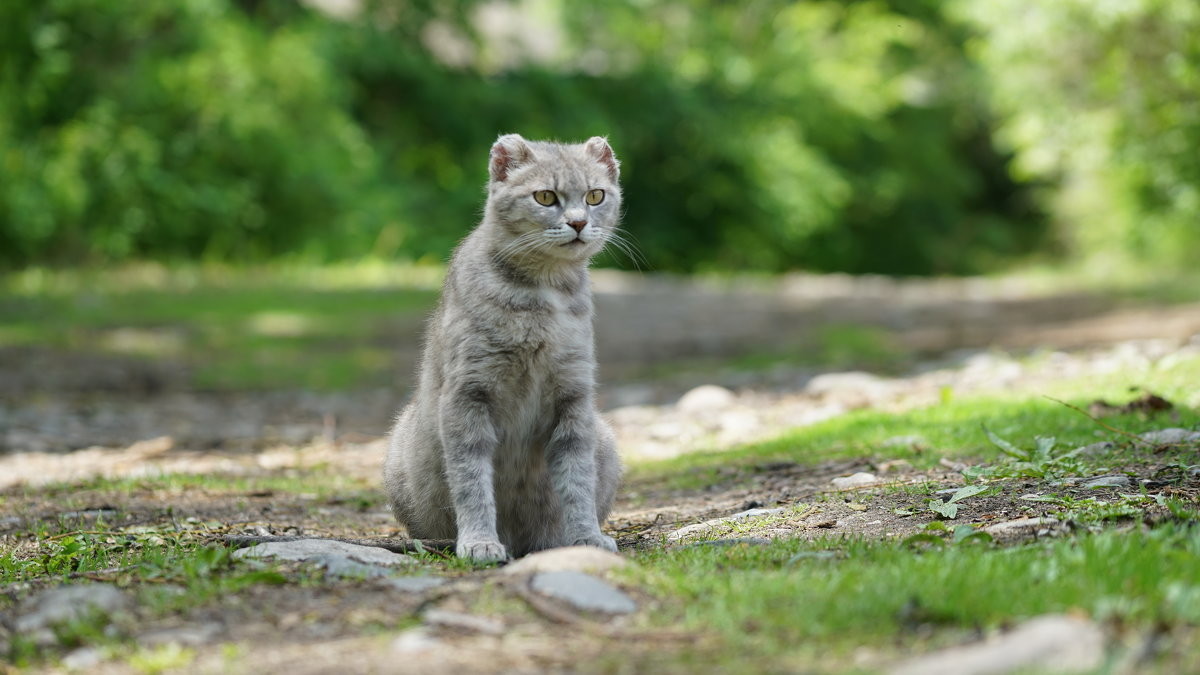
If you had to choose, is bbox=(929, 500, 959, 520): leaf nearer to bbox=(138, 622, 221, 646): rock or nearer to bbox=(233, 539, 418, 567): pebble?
bbox=(233, 539, 418, 567): pebble

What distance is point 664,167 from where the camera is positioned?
2956cm

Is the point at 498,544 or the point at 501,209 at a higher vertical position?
the point at 501,209

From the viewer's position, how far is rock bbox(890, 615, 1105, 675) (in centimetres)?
273

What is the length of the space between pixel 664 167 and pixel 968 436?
77.6 feet

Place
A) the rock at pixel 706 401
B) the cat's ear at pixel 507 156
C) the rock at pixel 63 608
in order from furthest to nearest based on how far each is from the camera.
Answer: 1. the rock at pixel 706 401
2. the cat's ear at pixel 507 156
3. the rock at pixel 63 608

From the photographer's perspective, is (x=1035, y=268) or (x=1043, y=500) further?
(x=1035, y=268)

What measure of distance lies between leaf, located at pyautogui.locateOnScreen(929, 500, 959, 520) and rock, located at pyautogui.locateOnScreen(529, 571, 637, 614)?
1510 millimetres

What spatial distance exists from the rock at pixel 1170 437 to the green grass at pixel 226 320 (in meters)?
7.12

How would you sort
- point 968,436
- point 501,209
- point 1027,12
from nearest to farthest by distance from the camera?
point 501,209 < point 968,436 < point 1027,12

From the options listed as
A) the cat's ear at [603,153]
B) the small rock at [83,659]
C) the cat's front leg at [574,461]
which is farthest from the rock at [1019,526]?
the small rock at [83,659]

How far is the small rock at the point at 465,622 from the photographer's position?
11.0ft

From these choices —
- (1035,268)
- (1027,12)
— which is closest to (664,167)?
(1035,268)

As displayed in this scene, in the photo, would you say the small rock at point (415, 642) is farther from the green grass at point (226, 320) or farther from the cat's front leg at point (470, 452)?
the green grass at point (226, 320)

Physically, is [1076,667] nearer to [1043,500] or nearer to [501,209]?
[1043,500]
